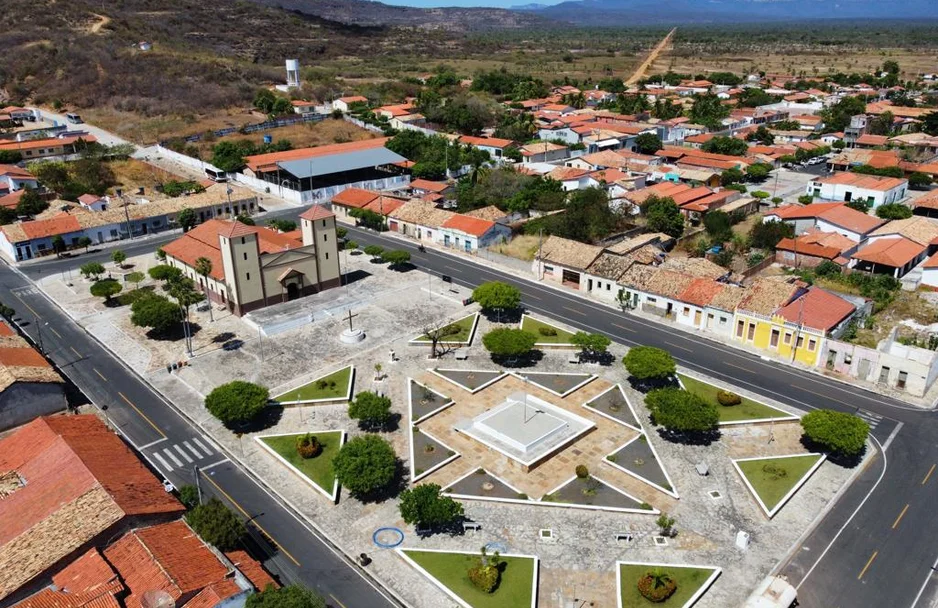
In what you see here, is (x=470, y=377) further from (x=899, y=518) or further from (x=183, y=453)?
(x=899, y=518)

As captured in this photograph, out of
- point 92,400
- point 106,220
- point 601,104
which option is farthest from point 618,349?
point 601,104

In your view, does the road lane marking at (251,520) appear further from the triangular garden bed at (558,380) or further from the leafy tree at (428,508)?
the triangular garden bed at (558,380)

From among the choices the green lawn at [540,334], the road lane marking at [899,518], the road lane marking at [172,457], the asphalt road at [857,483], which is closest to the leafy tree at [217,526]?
the road lane marking at [172,457]

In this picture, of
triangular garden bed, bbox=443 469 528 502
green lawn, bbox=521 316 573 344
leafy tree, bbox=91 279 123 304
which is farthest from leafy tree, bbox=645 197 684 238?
leafy tree, bbox=91 279 123 304

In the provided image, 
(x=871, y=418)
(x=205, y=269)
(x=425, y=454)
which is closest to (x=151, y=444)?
(x=425, y=454)

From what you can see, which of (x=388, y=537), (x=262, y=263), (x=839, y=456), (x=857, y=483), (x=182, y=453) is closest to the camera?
(x=388, y=537)

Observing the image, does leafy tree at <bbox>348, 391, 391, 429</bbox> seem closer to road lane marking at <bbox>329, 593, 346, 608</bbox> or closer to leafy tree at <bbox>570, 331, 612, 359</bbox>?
road lane marking at <bbox>329, 593, 346, 608</bbox>

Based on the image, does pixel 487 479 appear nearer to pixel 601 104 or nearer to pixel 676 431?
pixel 676 431
